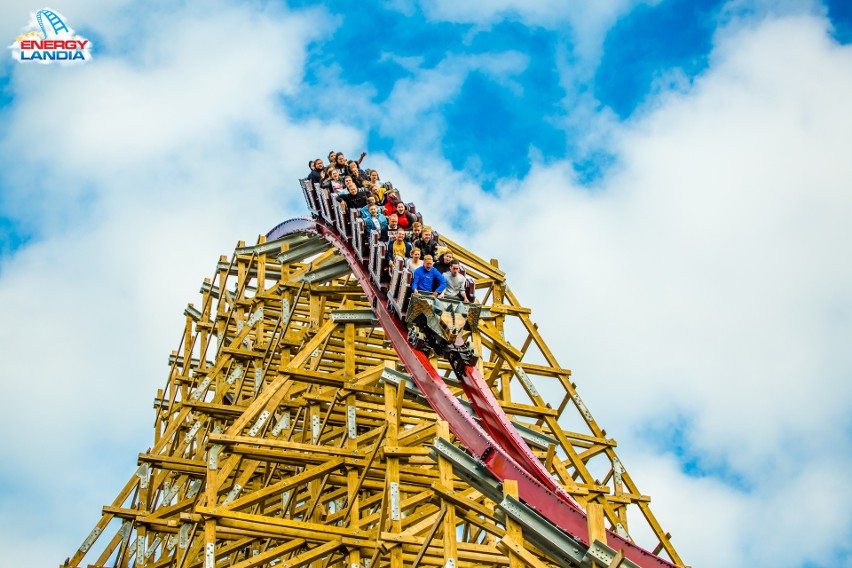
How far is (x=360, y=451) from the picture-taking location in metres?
13.4

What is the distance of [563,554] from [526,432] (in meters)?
3.07

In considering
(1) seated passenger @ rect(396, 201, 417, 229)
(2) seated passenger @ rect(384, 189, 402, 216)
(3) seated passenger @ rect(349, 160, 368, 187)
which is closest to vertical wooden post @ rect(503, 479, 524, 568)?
(1) seated passenger @ rect(396, 201, 417, 229)

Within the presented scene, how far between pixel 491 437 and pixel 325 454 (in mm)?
1706

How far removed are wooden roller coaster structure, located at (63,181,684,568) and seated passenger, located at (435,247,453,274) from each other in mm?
545

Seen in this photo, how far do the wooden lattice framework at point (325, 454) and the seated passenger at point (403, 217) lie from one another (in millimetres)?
927

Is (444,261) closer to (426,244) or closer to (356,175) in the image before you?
(426,244)

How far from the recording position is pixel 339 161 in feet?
57.1

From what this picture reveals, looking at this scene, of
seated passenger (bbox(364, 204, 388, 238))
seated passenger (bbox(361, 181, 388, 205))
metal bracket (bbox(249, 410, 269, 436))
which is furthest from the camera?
seated passenger (bbox(361, 181, 388, 205))

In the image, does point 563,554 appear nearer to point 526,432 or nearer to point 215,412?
point 526,432

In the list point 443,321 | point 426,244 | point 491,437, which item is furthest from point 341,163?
point 491,437

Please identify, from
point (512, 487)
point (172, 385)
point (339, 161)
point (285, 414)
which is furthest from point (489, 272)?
point (512, 487)

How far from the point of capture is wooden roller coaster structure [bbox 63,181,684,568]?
11414 mm

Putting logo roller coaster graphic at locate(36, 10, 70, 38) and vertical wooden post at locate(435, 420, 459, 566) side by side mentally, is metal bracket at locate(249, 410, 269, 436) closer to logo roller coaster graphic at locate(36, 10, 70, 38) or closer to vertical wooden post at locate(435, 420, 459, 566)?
vertical wooden post at locate(435, 420, 459, 566)

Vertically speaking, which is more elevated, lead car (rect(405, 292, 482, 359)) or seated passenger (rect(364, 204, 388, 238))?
seated passenger (rect(364, 204, 388, 238))
